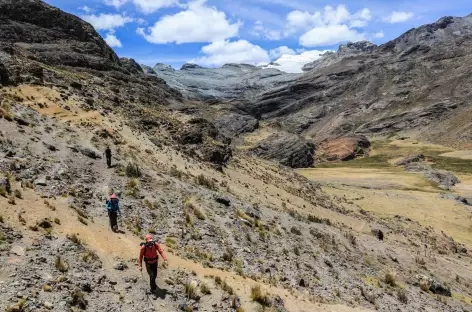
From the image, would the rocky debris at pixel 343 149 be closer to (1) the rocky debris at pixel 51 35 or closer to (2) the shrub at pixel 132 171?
(1) the rocky debris at pixel 51 35

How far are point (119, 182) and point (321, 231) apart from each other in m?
15.1

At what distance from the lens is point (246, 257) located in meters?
22.4

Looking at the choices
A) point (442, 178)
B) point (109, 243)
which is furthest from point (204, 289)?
point (442, 178)

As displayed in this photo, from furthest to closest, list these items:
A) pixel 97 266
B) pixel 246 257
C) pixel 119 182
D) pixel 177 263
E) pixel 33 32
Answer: pixel 33 32 → pixel 119 182 → pixel 246 257 → pixel 177 263 → pixel 97 266

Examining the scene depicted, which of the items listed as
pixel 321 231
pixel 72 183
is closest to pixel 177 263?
pixel 72 183

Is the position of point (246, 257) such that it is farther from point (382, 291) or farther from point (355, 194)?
point (355, 194)

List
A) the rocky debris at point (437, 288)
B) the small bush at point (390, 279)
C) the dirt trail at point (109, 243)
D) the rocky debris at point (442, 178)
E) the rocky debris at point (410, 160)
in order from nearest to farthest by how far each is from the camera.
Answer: the dirt trail at point (109, 243) → the small bush at point (390, 279) → the rocky debris at point (437, 288) → the rocky debris at point (442, 178) → the rocky debris at point (410, 160)

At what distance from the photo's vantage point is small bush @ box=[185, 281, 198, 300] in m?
15.8

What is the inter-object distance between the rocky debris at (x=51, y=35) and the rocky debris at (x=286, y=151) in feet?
Result: 158

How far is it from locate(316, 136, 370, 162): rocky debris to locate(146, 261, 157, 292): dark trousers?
131 m

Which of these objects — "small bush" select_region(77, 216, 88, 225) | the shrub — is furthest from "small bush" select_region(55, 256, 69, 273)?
the shrub

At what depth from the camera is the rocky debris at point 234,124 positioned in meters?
140

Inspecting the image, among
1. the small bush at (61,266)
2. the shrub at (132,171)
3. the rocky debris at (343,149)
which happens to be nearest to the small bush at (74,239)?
the small bush at (61,266)

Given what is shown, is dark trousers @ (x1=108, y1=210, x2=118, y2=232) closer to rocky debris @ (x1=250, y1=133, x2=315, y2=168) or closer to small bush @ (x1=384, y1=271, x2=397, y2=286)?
small bush @ (x1=384, y1=271, x2=397, y2=286)
